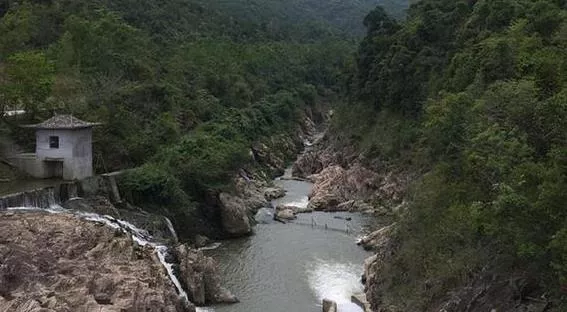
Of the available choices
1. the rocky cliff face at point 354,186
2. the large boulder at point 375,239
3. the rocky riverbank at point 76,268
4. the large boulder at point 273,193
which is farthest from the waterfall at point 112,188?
the large boulder at point 273,193

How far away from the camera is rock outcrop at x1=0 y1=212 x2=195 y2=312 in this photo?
69.4 feet

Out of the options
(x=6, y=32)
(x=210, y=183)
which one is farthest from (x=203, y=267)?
(x=6, y=32)

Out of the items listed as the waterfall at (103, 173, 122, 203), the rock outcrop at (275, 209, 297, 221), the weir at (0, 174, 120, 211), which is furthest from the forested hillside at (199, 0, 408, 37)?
the weir at (0, 174, 120, 211)

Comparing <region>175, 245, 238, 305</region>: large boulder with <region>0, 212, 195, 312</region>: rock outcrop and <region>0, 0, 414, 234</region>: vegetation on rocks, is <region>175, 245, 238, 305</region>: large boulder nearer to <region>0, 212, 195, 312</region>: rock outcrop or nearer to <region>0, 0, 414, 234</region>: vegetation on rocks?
<region>0, 212, 195, 312</region>: rock outcrop

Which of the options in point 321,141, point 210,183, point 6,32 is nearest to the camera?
point 210,183

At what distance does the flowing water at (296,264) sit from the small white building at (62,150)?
7.97m

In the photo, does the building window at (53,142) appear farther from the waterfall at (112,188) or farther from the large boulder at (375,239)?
the large boulder at (375,239)

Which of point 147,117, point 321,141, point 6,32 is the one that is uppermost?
point 6,32

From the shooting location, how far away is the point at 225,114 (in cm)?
5756

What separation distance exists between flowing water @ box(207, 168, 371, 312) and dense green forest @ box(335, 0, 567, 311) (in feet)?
11.3

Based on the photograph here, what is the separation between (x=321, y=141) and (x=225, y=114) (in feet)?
37.6

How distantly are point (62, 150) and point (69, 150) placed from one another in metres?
0.36

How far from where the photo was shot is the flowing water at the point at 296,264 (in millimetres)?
28859

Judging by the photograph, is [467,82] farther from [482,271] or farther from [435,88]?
[482,271]
